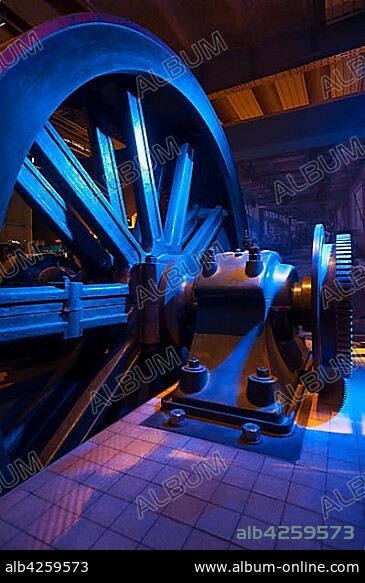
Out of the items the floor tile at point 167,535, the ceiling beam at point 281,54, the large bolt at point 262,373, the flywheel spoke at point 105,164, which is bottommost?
the floor tile at point 167,535

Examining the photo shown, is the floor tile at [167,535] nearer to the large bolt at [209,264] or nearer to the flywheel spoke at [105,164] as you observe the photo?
the large bolt at [209,264]

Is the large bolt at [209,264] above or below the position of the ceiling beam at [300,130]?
below

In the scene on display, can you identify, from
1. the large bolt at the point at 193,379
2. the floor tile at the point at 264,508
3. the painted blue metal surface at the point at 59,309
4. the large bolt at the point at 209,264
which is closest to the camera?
the floor tile at the point at 264,508

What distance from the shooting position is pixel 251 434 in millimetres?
1289

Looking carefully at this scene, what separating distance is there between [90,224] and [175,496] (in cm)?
132

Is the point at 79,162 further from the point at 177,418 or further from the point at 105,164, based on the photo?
the point at 177,418

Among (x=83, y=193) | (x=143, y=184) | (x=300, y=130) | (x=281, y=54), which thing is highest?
(x=281, y=54)

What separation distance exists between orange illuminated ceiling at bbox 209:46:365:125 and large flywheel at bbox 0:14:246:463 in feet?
3.53

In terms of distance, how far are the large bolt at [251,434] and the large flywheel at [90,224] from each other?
74cm

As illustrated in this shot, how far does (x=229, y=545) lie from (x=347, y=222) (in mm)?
9519

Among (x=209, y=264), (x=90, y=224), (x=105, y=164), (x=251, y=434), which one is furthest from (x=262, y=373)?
(x=105, y=164)

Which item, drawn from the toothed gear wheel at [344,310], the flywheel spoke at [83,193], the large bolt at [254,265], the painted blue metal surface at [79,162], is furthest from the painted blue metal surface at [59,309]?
the toothed gear wheel at [344,310]
